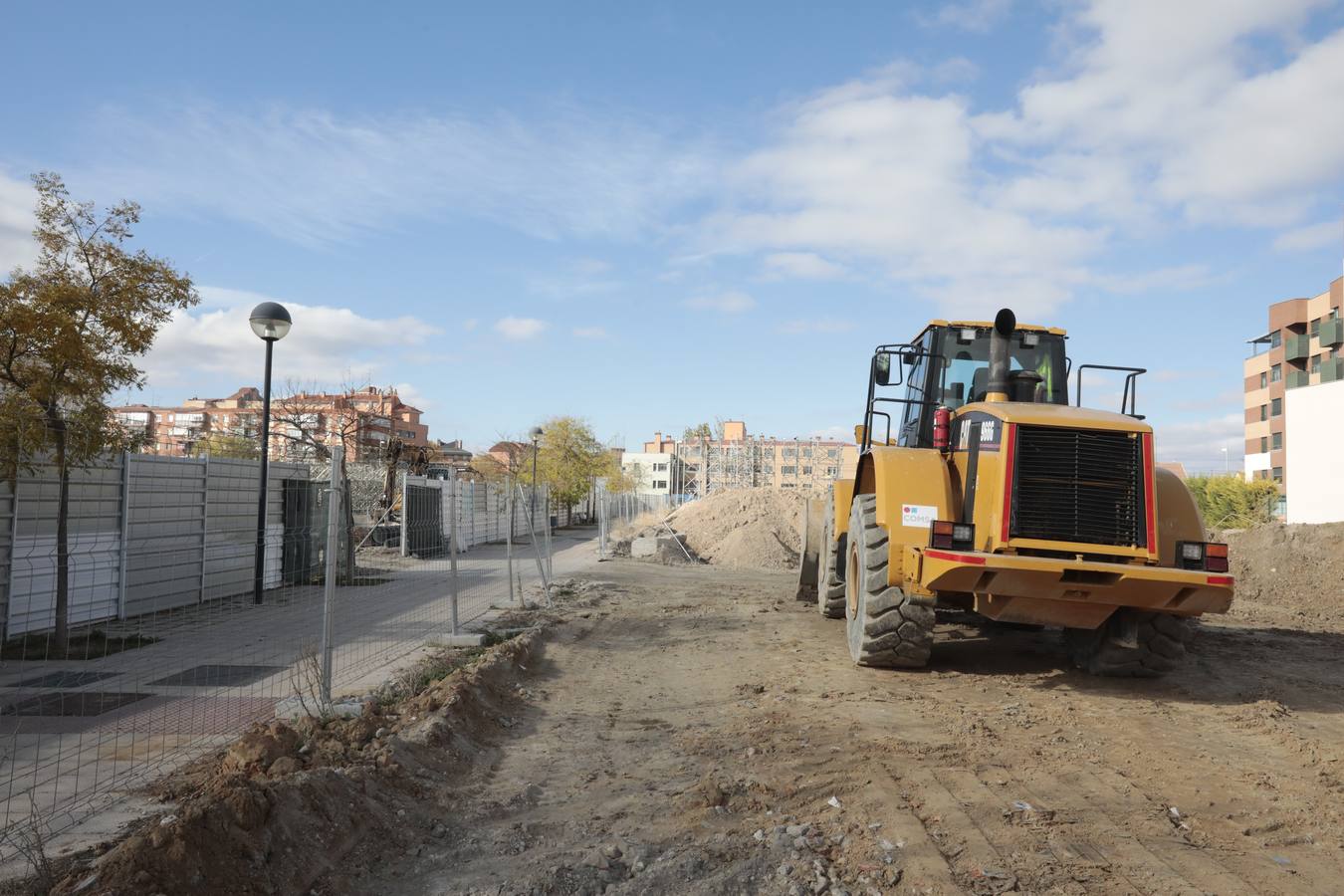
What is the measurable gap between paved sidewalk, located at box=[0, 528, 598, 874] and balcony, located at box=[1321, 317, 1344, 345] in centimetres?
5582

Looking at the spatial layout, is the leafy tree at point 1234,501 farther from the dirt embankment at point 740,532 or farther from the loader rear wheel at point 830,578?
the loader rear wheel at point 830,578

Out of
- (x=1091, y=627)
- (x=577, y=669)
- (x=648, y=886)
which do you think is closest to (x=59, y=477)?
(x=577, y=669)

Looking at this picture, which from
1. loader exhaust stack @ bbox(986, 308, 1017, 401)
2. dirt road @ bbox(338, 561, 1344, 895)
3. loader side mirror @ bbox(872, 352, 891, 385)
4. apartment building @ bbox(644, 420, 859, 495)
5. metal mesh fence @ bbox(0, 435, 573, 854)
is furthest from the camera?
apartment building @ bbox(644, 420, 859, 495)

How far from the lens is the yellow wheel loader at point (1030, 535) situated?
6902 millimetres

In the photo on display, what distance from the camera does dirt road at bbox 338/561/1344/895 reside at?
3.80m

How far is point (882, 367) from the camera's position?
9133mm

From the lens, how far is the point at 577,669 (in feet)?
28.7

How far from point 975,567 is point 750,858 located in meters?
3.56

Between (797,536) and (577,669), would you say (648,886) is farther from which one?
(797,536)

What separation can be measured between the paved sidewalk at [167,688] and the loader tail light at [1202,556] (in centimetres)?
661

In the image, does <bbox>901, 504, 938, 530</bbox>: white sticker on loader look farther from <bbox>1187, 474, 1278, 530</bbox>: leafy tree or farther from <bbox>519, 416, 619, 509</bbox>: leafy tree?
<bbox>519, 416, 619, 509</bbox>: leafy tree

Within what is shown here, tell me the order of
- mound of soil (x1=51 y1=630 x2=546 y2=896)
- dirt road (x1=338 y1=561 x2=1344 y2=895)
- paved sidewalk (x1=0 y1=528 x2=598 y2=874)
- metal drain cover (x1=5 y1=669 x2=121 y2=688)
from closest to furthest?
1. mound of soil (x1=51 y1=630 x2=546 y2=896)
2. dirt road (x1=338 y1=561 x2=1344 y2=895)
3. paved sidewalk (x1=0 y1=528 x2=598 y2=874)
4. metal drain cover (x1=5 y1=669 x2=121 y2=688)

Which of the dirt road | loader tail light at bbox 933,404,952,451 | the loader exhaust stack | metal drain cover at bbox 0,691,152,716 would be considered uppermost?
the loader exhaust stack

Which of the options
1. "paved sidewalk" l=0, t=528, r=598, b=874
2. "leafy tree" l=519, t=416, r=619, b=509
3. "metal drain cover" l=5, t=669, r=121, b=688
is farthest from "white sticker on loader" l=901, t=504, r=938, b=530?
"leafy tree" l=519, t=416, r=619, b=509
